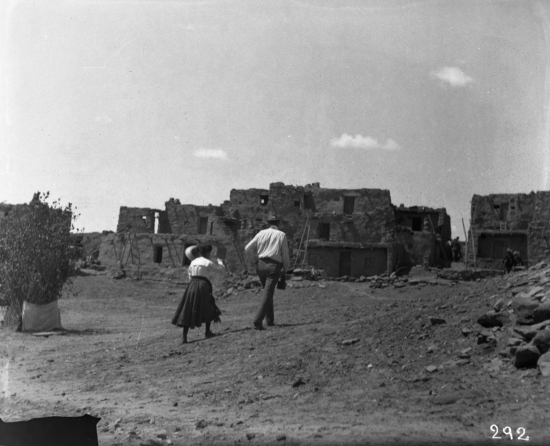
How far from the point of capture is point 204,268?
882cm

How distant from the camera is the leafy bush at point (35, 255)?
38.2 feet

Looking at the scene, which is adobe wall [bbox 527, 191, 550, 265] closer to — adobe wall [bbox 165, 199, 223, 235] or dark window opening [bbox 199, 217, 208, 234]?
adobe wall [bbox 165, 199, 223, 235]

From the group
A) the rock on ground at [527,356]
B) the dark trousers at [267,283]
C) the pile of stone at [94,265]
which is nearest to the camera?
the rock on ground at [527,356]

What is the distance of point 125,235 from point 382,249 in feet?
39.7

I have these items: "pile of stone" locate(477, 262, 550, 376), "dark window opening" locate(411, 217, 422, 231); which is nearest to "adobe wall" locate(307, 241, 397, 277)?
"dark window opening" locate(411, 217, 422, 231)

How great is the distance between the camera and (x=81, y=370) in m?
7.82

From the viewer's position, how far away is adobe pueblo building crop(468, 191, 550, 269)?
28.5 metres

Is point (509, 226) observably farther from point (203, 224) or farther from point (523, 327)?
point (523, 327)

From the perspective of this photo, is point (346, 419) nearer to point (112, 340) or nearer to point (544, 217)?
point (112, 340)

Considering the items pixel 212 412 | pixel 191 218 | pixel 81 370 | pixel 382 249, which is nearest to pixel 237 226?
pixel 191 218

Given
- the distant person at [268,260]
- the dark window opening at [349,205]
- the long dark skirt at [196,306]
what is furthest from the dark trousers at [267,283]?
the dark window opening at [349,205]

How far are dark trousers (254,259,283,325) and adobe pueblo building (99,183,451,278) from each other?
1592cm

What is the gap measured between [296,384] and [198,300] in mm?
2977

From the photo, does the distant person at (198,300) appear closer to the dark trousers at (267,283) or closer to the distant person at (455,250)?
the dark trousers at (267,283)
